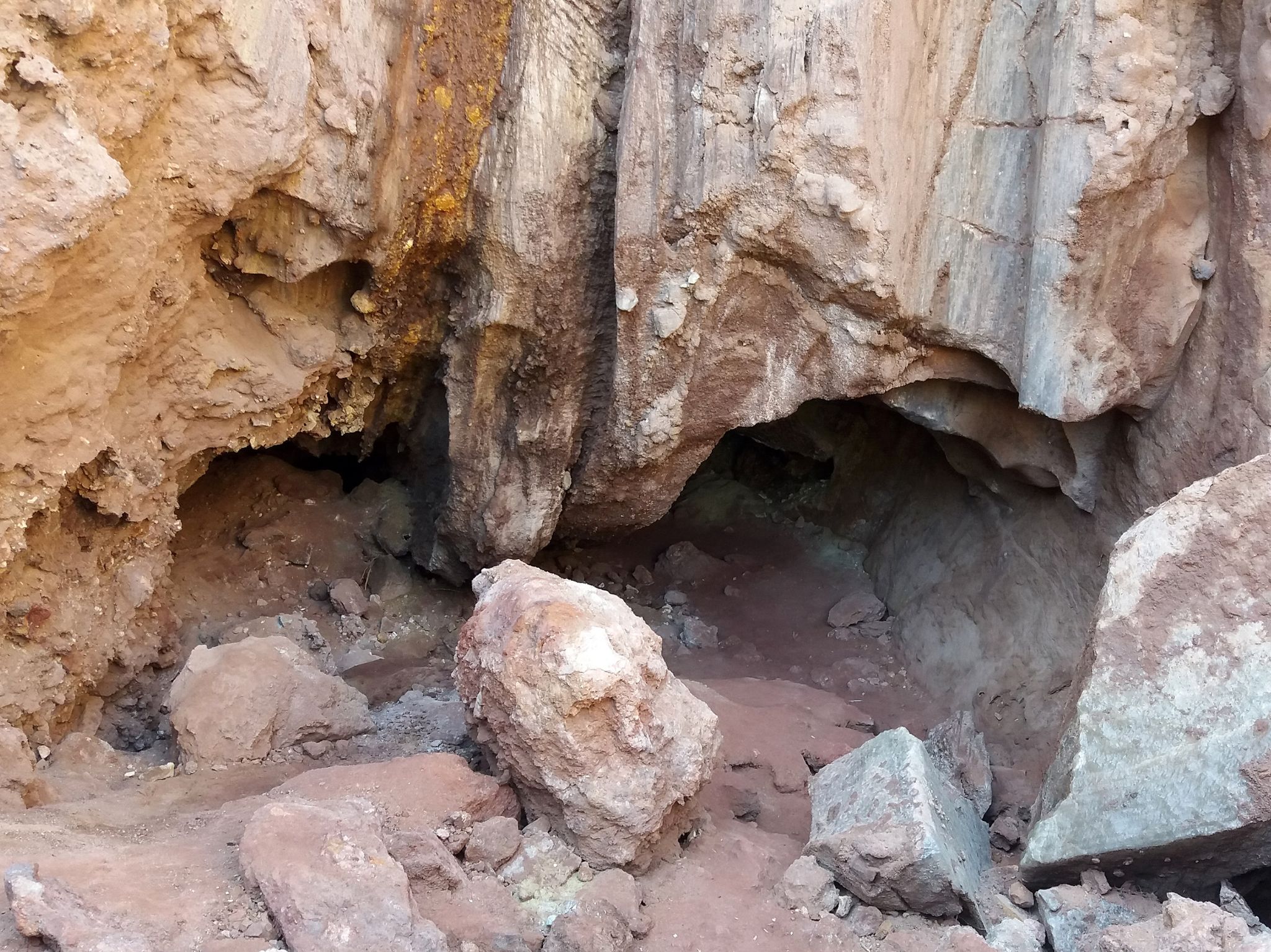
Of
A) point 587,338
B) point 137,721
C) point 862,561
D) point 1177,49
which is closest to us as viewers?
point 1177,49

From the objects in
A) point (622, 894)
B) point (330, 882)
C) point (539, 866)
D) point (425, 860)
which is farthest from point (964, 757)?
point (330, 882)

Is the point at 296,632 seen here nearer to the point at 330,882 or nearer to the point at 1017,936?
the point at 330,882

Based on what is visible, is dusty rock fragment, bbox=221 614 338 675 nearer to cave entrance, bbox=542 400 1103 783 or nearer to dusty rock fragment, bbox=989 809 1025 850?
cave entrance, bbox=542 400 1103 783

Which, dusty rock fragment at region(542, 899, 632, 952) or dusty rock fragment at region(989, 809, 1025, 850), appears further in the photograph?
dusty rock fragment at region(989, 809, 1025, 850)

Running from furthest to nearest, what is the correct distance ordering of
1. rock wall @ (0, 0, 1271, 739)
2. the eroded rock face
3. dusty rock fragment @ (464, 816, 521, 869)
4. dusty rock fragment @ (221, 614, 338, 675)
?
dusty rock fragment @ (221, 614, 338, 675)
the eroded rock face
rock wall @ (0, 0, 1271, 739)
dusty rock fragment @ (464, 816, 521, 869)

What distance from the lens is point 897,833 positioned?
287 centimetres

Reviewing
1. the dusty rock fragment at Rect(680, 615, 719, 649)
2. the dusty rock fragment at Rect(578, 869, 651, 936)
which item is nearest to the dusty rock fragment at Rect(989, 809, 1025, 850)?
the dusty rock fragment at Rect(578, 869, 651, 936)

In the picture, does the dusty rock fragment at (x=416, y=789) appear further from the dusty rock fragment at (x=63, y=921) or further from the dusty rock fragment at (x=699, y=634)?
the dusty rock fragment at (x=699, y=634)

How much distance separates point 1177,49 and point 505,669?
10.9ft

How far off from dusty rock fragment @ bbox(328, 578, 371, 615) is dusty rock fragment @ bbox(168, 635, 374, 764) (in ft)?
4.39

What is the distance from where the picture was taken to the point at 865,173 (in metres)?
3.77

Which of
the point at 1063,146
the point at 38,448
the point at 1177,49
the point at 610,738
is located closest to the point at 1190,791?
the point at 610,738

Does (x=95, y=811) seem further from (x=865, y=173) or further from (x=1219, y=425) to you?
(x=1219, y=425)

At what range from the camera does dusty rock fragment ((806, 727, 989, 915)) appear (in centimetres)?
283
